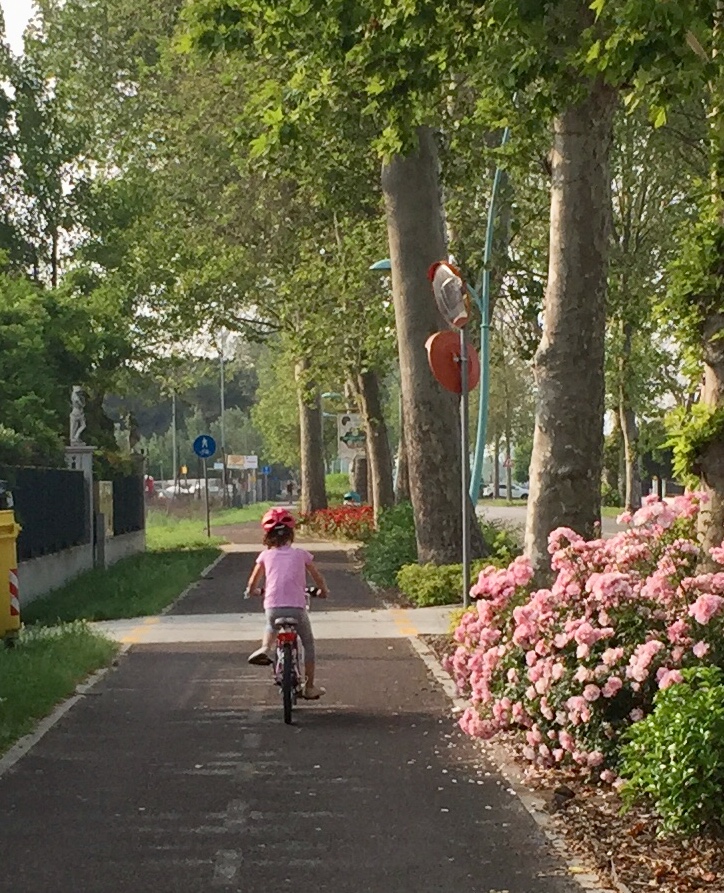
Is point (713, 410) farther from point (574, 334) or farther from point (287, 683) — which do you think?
point (574, 334)

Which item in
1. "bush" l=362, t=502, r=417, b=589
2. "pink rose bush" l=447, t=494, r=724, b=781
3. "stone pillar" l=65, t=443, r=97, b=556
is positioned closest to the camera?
"pink rose bush" l=447, t=494, r=724, b=781

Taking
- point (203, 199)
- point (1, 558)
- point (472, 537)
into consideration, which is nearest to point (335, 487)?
point (203, 199)

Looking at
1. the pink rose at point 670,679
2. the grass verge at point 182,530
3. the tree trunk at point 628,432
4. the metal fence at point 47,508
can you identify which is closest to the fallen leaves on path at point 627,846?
the pink rose at point 670,679

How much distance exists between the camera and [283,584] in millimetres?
13406

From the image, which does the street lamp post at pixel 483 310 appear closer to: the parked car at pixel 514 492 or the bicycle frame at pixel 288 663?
the bicycle frame at pixel 288 663

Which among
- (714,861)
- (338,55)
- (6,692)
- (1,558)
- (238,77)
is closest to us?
(714,861)

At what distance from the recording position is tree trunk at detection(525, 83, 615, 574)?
1443 centimetres

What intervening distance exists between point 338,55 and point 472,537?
511 inches

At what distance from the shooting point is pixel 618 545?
36.0ft

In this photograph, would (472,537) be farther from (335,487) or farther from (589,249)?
(335,487)

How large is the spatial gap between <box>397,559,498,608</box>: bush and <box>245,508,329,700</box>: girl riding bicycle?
30.7 feet

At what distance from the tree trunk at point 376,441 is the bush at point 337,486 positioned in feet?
135

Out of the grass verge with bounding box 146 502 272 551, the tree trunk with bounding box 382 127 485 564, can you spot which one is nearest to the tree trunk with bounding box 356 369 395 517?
the grass verge with bounding box 146 502 272 551

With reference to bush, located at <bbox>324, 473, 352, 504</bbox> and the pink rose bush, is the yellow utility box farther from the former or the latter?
bush, located at <bbox>324, 473, 352, 504</bbox>
